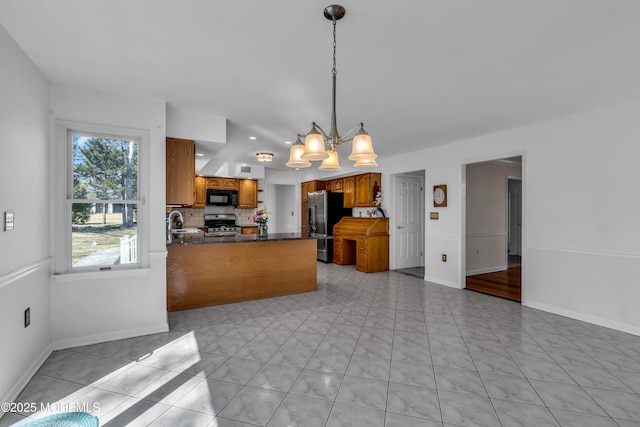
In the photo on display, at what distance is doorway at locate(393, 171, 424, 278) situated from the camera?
6500 mm

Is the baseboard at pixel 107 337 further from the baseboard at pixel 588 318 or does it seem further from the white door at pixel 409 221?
the white door at pixel 409 221

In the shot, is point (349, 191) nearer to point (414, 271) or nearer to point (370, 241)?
point (370, 241)

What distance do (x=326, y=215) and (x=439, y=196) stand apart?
2770 mm

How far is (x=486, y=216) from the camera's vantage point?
612cm

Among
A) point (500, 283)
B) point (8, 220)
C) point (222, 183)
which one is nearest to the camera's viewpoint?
point (8, 220)

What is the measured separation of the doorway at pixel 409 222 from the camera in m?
6.50

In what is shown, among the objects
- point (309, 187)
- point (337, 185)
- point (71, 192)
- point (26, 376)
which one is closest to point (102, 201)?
point (71, 192)

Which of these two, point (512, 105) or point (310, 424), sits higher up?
point (512, 105)

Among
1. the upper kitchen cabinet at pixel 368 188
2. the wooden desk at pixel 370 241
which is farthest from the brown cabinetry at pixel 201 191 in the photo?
the upper kitchen cabinet at pixel 368 188

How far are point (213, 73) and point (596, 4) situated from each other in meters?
2.63

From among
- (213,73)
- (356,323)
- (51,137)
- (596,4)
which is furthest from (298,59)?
(356,323)

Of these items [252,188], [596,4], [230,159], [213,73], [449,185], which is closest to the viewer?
[596,4]

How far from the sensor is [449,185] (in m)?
5.15

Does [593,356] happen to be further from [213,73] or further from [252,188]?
[252,188]
